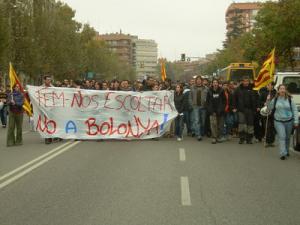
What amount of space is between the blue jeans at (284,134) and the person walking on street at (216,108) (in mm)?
3411

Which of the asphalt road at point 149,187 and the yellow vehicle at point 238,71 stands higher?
the yellow vehicle at point 238,71

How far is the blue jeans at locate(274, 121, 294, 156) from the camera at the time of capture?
12.4 m

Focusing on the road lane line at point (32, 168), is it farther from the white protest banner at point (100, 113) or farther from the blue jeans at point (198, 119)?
the blue jeans at point (198, 119)

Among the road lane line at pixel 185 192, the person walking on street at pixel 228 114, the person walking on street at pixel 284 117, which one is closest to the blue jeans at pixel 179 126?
the person walking on street at pixel 228 114

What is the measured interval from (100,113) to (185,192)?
347 inches

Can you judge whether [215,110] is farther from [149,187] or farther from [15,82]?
[149,187]

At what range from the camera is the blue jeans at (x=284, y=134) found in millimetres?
12422

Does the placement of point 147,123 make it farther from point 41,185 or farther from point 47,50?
point 47,50

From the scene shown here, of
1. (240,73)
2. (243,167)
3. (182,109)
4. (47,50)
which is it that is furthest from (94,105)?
(47,50)

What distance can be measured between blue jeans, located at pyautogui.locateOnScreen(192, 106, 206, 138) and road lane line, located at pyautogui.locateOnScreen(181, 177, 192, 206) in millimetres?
7374

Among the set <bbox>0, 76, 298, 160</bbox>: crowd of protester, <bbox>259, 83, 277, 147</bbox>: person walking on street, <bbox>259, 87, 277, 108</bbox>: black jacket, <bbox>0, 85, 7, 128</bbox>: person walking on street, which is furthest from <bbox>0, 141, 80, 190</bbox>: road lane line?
<bbox>0, 85, 7, 128</bbox>: person walking on street

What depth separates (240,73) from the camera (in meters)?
36.3

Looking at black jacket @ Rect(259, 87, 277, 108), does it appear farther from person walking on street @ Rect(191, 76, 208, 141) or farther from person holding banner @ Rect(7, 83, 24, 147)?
person holding banner @ Rect(7, 83, 24, 147)

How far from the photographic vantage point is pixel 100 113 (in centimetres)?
1684
